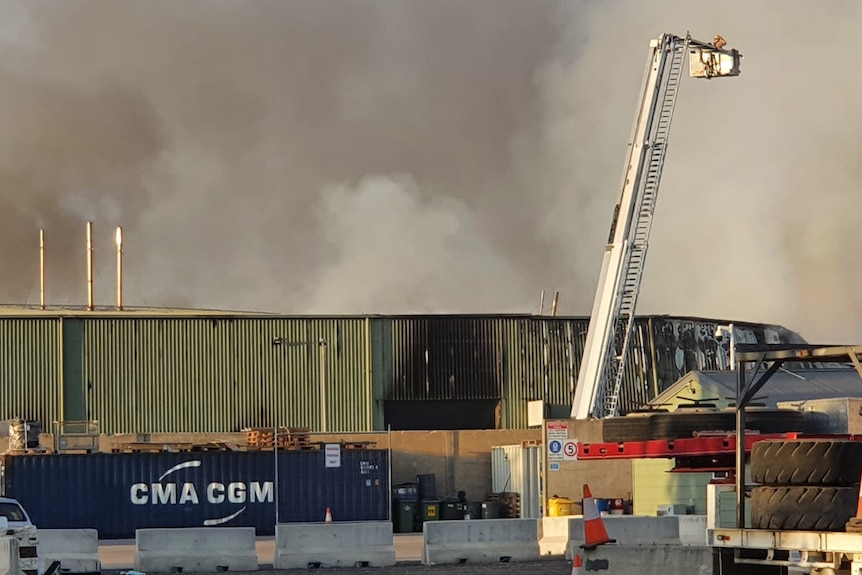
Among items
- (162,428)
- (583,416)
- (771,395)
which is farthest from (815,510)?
(162,428)

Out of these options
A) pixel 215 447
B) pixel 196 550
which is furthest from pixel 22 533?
pixel 215 447

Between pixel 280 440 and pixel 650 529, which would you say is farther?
pixel 280 440

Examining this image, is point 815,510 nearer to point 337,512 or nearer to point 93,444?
point 337,512

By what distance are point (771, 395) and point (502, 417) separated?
15.6 meters

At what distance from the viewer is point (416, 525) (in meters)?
45.2

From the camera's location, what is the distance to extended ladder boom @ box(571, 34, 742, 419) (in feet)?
150

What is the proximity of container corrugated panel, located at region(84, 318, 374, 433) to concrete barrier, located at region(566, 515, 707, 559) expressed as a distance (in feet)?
86.4

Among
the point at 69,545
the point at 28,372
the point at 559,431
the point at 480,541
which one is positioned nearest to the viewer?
the point at 69,545

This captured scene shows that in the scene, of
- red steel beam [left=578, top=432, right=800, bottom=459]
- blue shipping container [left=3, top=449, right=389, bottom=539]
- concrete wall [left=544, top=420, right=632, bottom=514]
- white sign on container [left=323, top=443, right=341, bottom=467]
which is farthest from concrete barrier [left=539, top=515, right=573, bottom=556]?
blue shipping container [left=3, top=449, right=389, bottom=539]

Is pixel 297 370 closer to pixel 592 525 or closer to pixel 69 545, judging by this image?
pixel 69 545

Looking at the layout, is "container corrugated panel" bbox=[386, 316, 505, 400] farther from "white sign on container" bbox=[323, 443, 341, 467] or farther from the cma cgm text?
the cma cgm text

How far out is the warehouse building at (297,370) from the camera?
53219 mm

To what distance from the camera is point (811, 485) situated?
1308cm

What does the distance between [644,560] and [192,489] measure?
87.2 feet
